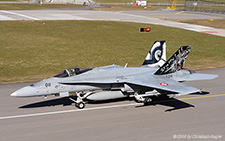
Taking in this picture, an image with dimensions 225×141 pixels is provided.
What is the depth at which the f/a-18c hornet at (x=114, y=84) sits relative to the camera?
53.8 feet

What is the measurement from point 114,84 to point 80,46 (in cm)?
2117

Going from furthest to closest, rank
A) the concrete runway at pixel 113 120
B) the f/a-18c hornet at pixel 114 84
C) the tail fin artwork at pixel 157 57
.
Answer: the tail fin artwork at pixel 157 57
the f/a-18c hornet at pixel 114 84
the concrete runway at pixel 113 120

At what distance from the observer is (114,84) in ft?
57.8

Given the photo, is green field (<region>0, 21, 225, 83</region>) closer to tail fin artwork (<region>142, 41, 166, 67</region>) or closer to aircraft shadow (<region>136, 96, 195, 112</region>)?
tail fin artwork (<region>142, 41, 166, 67</region>)

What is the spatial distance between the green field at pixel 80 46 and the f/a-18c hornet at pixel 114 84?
824 cm

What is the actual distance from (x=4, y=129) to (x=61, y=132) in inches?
130

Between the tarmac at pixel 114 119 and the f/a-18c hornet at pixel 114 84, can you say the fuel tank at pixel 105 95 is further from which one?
the tarmac at pixel 114 119

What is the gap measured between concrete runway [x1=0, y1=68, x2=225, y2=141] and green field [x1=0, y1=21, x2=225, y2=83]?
25.7 feet

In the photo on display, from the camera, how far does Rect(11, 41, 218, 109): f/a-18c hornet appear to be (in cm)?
1639

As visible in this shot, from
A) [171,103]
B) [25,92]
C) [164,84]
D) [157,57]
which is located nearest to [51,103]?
[25,92]

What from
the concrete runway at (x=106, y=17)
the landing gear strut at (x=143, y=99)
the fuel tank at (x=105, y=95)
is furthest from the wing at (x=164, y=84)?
the concrete runway at (x=106, y=17)

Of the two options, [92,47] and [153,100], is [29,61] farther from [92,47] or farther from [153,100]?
[153,100]

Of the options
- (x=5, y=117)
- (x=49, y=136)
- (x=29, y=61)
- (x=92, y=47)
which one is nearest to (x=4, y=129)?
(x=5, y=117)

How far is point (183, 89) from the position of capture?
1630 centimetres
